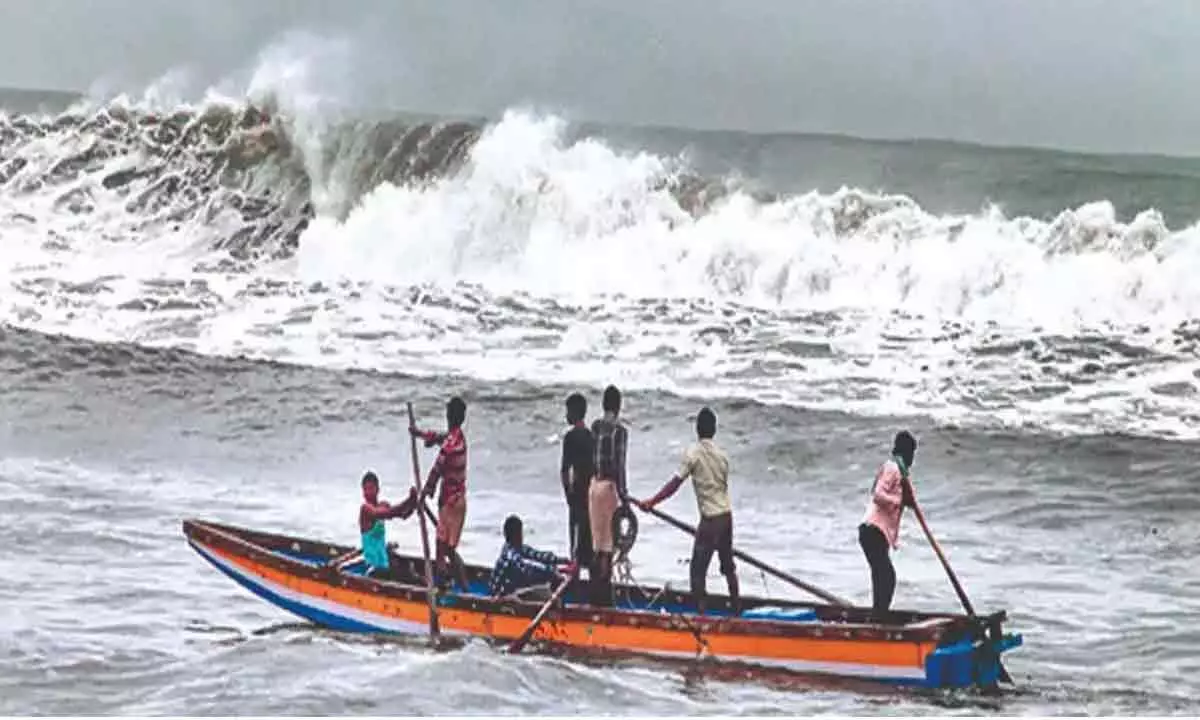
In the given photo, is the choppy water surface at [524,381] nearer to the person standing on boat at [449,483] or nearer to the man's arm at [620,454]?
the person standing on boat at [449,483]

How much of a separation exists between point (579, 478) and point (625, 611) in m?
1.03

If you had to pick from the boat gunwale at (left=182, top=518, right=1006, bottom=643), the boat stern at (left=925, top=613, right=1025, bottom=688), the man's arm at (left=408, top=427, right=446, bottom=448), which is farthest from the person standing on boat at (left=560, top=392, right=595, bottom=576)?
the boat stern at (left=925, top=613, right=1025, bottom=688)

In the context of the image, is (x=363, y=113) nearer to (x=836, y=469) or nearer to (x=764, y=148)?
(x=836, y=469)

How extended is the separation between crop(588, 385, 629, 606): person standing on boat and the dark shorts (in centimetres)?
52

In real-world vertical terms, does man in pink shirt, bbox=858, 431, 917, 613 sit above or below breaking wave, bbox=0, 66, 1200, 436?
below

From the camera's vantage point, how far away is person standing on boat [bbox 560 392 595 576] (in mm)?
11633

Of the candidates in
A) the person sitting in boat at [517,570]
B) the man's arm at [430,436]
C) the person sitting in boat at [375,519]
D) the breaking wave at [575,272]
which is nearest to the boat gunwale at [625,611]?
the person sitting in boat at [375,519]

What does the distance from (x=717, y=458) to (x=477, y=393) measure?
33.7 ft

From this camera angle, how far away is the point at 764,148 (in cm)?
5931

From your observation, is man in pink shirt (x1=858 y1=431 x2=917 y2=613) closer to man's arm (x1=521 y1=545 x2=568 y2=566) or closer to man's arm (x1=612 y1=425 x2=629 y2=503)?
man's arm (x1=612 y1=425 x2=629 y2=503)

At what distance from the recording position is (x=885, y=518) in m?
11.1

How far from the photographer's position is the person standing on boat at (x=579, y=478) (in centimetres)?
1163

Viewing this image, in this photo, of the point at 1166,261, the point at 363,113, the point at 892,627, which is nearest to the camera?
the point at 892,627

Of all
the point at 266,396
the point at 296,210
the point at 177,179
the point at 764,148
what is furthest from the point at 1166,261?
the point at 764,148
